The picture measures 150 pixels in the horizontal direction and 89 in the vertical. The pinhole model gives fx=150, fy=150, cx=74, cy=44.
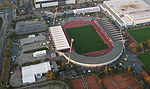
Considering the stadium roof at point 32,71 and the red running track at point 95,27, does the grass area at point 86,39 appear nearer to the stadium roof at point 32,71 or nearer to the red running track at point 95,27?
the red running track at point 95,27

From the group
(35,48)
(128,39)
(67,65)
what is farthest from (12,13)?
(128,39)

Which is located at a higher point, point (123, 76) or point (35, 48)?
point (35, 48)

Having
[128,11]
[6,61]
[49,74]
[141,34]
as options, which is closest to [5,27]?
[6,61]

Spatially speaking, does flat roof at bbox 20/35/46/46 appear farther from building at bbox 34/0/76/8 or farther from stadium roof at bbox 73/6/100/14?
building at bbox 34/0/76/8

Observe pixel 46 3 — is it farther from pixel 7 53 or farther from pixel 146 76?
pixel 146 76

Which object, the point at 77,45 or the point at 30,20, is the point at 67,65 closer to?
the point at 77,45

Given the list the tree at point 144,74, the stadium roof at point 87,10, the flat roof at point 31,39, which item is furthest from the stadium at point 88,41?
the tree at point 144,74
